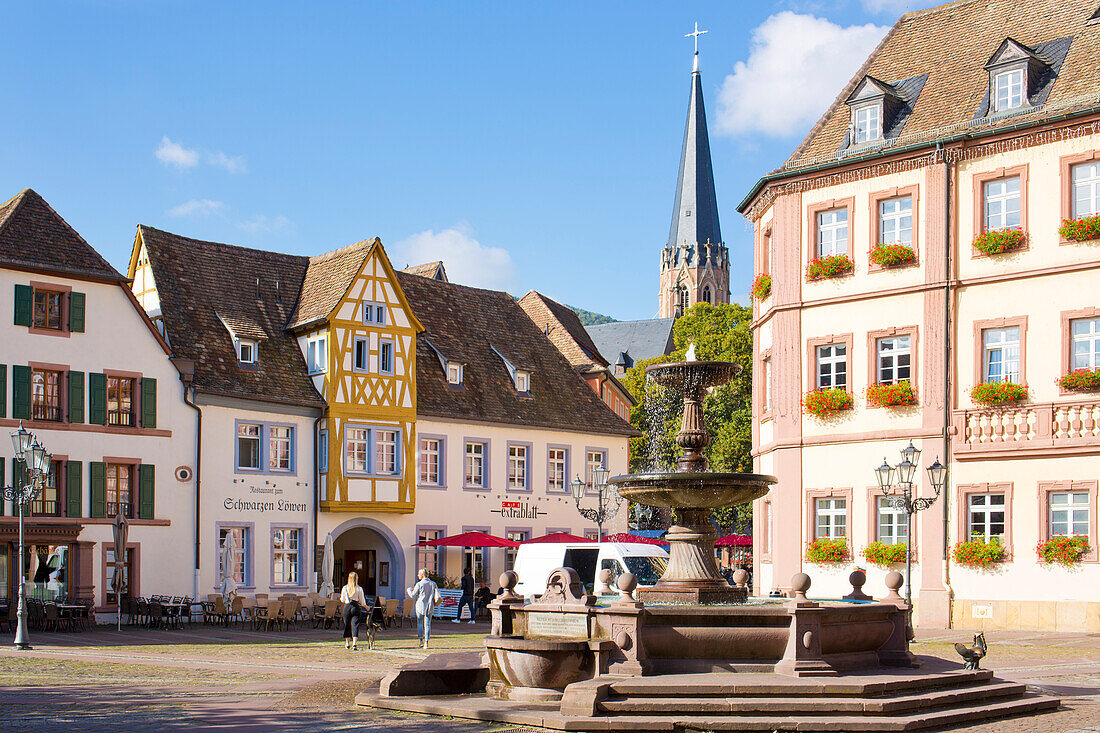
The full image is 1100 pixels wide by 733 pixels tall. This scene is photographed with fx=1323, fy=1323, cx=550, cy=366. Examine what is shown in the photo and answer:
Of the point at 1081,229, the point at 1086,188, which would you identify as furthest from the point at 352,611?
the point at 1086,188

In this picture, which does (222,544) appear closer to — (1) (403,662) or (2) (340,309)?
(2) (340,309)

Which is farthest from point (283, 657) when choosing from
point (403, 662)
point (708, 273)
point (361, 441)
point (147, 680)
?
point (708, 273)

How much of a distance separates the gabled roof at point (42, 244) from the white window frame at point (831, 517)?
725 inches

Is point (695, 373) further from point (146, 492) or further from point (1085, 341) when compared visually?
point (146, 492)

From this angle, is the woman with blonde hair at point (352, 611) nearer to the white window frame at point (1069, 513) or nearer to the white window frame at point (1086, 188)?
the white window frame at point (1069, 513)

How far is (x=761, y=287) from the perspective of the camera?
34.2 metres

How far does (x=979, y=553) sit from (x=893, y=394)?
404cm

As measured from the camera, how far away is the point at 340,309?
3856cm

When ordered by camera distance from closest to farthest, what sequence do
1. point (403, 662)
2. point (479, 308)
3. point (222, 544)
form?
point (403, 662) < point (222, 544) < point (479, 308)

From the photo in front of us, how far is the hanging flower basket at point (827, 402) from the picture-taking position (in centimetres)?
3133

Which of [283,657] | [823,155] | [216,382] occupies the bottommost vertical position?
[283,657]

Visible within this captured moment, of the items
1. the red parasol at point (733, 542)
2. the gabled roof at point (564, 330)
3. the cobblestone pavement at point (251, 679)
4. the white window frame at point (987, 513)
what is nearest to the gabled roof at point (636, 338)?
the gabled roof at point (564, 330)

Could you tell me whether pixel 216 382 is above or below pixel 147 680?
above

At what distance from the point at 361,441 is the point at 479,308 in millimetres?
9796
